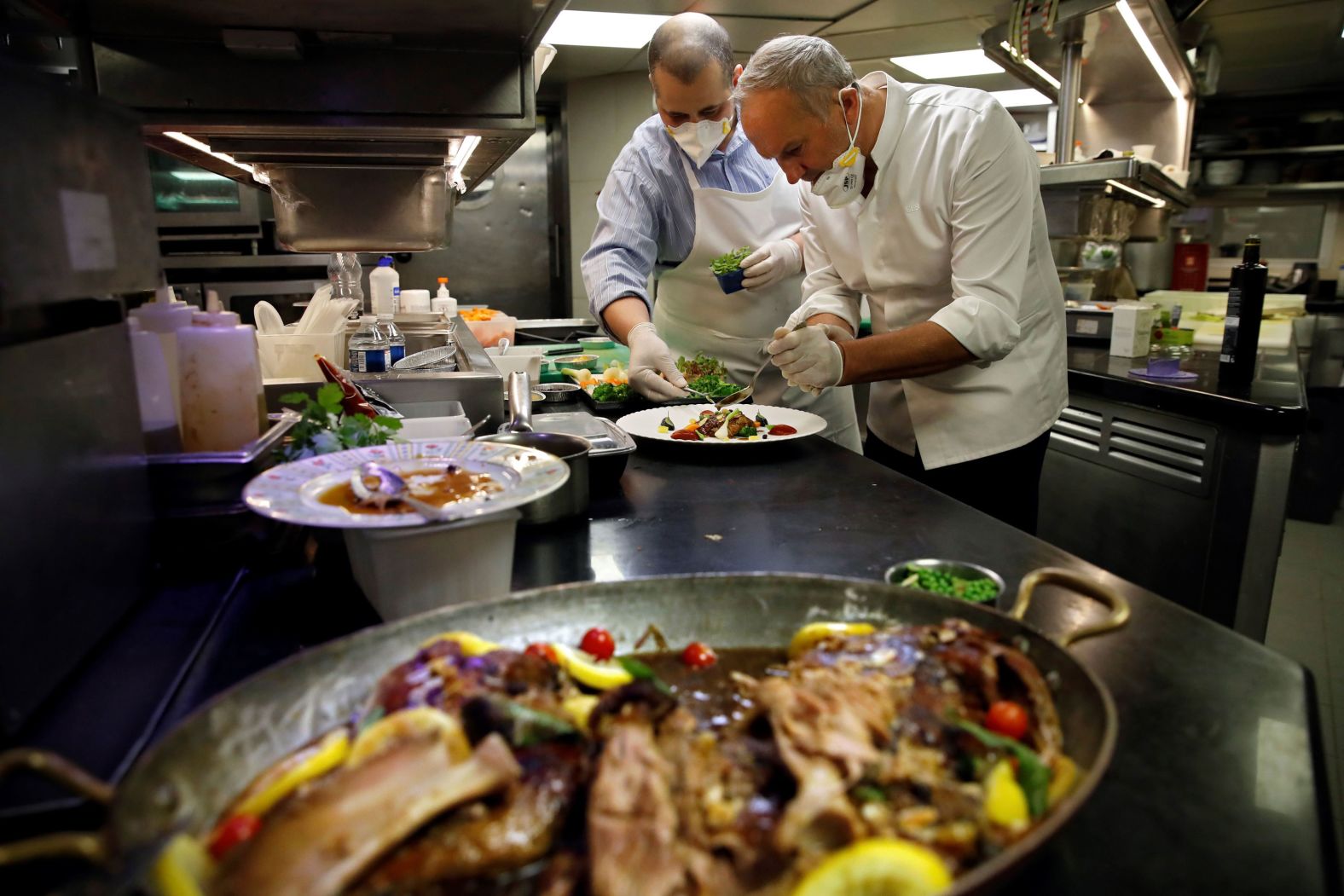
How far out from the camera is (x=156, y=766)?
0.65m

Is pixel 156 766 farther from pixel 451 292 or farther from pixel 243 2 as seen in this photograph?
pixel 451 292

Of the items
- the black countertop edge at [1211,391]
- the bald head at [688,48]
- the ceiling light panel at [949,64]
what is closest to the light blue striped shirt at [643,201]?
the bald head at [688,48]

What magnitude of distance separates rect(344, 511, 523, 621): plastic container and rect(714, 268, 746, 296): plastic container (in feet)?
6.42

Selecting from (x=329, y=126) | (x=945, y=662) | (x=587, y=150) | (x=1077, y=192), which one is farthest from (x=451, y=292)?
(x=945, y=662)

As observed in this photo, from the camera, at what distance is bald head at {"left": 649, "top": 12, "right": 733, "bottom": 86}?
→ 8.68 ft

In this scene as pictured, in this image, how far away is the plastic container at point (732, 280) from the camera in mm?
2924

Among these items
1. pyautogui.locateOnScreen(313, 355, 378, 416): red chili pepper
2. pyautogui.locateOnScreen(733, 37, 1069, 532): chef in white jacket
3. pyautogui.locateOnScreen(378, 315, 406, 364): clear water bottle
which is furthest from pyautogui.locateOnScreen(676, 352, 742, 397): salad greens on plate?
pyautogui.locateOnScreen(313, 355, 378, 416): red chili pepper

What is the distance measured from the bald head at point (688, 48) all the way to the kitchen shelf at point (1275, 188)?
7869 mm

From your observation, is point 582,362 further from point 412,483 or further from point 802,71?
point 412,483

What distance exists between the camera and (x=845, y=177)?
93.0 inches

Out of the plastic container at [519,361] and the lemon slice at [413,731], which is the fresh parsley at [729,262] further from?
the lemon slice at [413,731]

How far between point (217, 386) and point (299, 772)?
838 millimetres

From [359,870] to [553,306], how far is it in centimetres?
746

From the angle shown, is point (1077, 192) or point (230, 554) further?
point (1077, 192)
